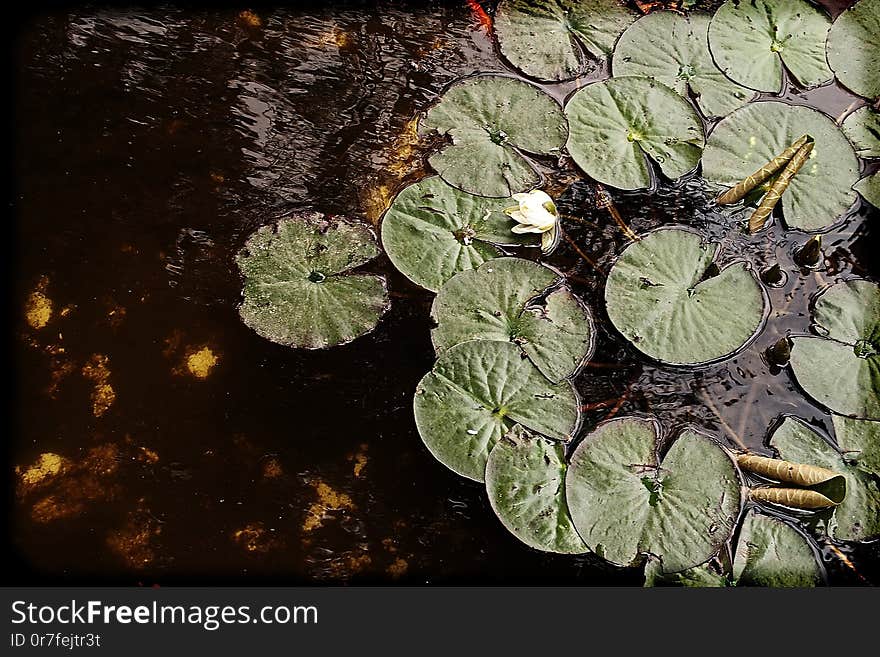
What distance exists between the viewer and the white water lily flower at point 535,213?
2.24 m

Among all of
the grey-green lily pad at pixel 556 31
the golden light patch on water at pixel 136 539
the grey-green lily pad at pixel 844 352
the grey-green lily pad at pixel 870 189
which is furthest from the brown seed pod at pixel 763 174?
the golden light patch on water at pixel 136 539

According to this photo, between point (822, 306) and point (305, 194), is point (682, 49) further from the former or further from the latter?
point (305, 194)

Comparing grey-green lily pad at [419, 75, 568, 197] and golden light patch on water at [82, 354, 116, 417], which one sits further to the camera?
grey-green lily pad at [419, 75, 568, 197]

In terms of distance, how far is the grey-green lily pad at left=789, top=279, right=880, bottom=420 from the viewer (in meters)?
2.15

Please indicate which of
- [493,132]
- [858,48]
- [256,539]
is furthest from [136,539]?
[858,48]

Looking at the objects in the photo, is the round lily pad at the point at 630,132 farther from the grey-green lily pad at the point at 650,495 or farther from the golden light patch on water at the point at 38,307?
the golden light patch on water at the point at 38,307

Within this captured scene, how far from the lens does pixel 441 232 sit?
2334 mm

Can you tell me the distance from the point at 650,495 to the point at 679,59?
1.69m

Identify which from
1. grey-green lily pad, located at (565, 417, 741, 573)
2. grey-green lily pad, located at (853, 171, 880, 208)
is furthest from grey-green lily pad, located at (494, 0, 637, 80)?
grey-green lily pad, located at (565, 417, 741, 573)

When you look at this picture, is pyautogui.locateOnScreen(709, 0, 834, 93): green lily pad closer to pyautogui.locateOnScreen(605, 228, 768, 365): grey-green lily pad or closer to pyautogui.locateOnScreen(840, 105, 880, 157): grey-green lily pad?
pyautogui.locateOnScreen(840, 105, 880, 157): grey-green lily pad

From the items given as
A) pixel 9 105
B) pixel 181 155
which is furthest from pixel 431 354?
pixel 9 105

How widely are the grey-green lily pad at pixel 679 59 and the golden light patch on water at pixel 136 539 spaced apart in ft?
7.55

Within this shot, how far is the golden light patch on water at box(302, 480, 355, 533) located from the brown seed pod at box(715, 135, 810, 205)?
169 cm

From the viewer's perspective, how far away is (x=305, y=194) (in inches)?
97.0
